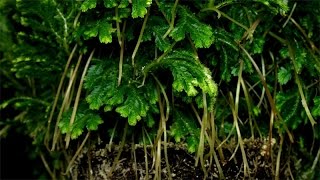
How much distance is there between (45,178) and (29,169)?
0.72 feet

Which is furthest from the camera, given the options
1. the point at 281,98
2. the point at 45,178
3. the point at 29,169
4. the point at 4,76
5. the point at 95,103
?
the point at 29,169

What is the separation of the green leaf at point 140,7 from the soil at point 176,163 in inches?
14.0

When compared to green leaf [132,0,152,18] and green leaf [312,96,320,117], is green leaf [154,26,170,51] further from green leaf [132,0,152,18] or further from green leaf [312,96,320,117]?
green leaf [312,96,320,117]

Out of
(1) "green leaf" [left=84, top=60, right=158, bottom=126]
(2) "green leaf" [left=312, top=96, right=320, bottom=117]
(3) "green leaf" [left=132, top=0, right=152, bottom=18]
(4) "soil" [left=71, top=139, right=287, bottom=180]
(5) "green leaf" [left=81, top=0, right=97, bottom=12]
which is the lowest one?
(4) "soil" [left=71, top=139, right=287, bottom=180]

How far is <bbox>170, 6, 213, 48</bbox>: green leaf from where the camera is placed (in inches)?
38.4

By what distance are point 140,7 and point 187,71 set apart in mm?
202

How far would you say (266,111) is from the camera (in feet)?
3.77

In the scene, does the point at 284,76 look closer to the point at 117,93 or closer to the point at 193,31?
the point at 193,31

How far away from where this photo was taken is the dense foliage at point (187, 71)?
1.01 meters

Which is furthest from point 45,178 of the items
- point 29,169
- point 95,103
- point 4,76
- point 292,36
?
point 292,36

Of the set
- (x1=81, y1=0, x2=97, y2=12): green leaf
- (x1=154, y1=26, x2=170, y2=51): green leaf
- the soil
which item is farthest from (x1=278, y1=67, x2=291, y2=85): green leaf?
(x1=81, y1=0, x2=97, y2=12): green leaf

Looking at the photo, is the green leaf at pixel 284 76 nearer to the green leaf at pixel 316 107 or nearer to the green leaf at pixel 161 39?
the green leaf at pixel 316 107

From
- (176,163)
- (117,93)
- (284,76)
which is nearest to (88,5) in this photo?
(117,93)

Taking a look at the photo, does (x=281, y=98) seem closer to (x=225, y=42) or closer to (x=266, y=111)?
(x=266, y=111)
